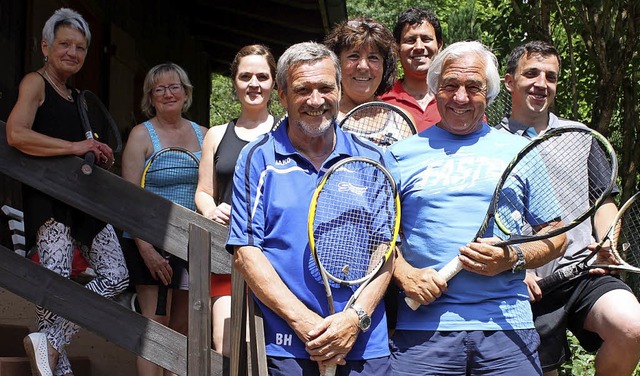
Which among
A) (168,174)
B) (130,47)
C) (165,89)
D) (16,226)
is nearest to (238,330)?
(168,174)

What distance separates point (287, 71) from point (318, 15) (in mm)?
6850

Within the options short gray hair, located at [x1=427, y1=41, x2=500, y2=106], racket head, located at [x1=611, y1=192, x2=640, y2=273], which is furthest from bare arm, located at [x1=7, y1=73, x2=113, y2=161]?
racket head, located at [x1=611, y1=192, x2=640, y2=273]

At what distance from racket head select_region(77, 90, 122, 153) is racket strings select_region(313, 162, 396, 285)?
148cm

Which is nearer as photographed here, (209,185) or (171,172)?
(209,185)

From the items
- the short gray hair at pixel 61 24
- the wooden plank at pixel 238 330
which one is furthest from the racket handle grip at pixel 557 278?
the short gray hair at pixel 61 24

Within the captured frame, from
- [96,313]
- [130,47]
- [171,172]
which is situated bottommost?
[96,313]

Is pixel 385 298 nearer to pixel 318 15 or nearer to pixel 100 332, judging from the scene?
pixel 100 332

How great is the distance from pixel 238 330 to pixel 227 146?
3.00 feet

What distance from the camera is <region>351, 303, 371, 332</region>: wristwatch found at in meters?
3.46

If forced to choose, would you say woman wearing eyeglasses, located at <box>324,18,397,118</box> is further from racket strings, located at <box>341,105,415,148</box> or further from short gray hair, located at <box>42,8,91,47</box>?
short gray hair, located at <box>42,8,91,47</box>

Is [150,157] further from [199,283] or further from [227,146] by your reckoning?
[199,283]

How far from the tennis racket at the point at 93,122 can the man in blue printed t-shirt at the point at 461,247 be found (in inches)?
63.2

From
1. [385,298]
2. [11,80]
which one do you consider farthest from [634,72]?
[385,298]

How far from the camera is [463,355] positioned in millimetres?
3570
